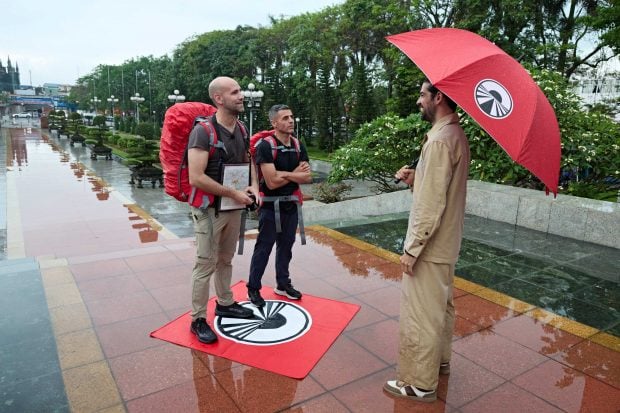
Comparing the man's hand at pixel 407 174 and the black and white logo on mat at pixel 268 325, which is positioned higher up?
the man's hand at pixel 407 174

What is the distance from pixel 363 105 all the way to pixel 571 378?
2707 cm

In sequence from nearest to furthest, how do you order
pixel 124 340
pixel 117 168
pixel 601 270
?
pixel 124 340 → pixel 601 270 → pixel 117 168

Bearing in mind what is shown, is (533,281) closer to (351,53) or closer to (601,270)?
(601,270)

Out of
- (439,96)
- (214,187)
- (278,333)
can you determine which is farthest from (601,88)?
(214,187)

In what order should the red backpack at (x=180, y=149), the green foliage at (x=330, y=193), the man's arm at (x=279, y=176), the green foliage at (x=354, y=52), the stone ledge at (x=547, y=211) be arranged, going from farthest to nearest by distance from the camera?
the green foliage at (x=354, y=52) < the green foliage at (x=330, y=193) < the stone ledge at (x=547, y=211) < the man's arm at (x=279, y=176) < the red backpack at (x=180, y=149)

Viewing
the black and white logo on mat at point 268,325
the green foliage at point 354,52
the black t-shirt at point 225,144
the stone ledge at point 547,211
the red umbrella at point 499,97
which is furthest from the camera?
the green foliage at point 354,52

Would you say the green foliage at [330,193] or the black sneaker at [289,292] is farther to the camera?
the green foliage at [330,193]

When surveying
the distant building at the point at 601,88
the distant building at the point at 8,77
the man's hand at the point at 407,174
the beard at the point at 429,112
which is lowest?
the man's hand at the point at 407,174

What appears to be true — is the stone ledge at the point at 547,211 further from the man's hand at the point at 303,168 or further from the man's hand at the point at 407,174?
the man's hand at the point at 407,174

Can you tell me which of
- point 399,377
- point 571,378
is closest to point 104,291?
point 399,377

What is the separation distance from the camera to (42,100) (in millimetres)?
106250

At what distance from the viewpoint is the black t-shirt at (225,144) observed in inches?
119

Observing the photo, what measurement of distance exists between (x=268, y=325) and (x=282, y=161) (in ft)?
4.20

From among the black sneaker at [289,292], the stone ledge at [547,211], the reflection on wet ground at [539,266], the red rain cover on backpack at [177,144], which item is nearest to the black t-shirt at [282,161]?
the red rain cover on backpack at [177,144]
